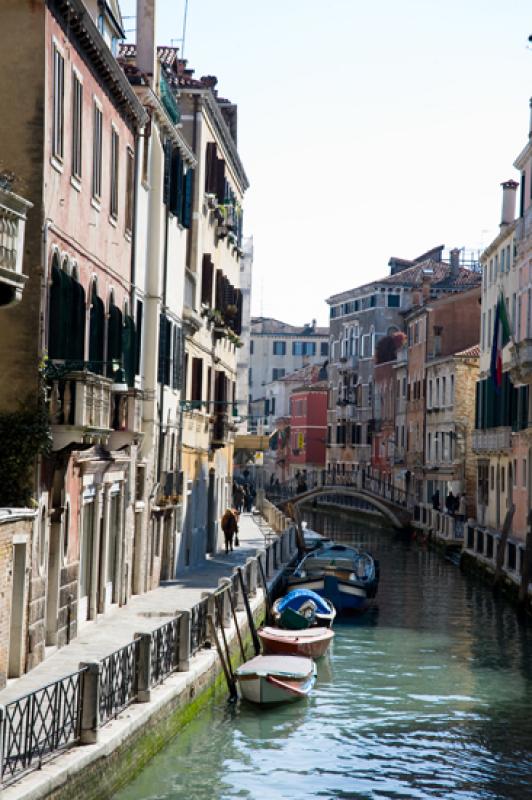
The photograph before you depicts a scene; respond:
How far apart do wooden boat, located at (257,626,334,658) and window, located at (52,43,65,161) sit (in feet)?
30.4

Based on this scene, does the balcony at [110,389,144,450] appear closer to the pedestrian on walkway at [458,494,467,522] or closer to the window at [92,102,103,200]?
the window at [92,102,103,200]

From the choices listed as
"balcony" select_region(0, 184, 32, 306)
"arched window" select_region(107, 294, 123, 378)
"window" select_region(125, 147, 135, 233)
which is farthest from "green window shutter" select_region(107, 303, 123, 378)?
"balcony" select_region(0, 184, 32, 306)

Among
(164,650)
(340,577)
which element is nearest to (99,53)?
(164,650)

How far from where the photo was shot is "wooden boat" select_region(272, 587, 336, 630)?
25.9m

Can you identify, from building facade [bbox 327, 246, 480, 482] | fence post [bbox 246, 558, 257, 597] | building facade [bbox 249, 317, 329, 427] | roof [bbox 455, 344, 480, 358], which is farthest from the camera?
building facade [bbox 249, 317, 329, 427]

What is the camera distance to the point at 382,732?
63.0 ft

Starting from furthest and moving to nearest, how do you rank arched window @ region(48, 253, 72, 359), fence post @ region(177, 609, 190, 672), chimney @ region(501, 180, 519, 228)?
chimney @ region(501, 180, 519, 228), fence post @ region(177, 609, 190, 672), arched window @ region(48, 253, 72, 359)

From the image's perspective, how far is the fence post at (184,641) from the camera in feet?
58.3

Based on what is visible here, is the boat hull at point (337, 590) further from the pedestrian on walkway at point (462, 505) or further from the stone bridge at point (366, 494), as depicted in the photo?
the stone bridge at point (366, 494)

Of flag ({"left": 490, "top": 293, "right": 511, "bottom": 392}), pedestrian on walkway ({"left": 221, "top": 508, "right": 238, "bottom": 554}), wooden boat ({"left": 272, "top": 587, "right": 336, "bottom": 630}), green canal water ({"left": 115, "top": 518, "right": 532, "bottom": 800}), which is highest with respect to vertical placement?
flag ({"left": 490, "top": 293, "right": 511, "bottom": 392})

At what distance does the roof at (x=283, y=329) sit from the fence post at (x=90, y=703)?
11194 centimetres

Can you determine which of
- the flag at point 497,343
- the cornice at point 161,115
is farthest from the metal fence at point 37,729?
the flag at point 497,343

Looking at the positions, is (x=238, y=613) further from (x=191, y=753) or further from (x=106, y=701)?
(x=106, y=701)

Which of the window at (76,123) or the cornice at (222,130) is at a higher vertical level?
the cornice at (222,130)
